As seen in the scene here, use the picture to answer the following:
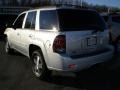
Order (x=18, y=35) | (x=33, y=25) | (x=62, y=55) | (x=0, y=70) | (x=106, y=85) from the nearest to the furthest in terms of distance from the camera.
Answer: (x=62, y=55) < (x=106, y=85) < (x=33, y=25) < (x=0, y=70) < (x=18, y=35)

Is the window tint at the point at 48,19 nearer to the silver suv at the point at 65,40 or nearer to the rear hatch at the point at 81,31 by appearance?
the silver suv at the point at 65,40

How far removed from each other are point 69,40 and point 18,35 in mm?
2640

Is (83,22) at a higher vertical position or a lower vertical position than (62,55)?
higher

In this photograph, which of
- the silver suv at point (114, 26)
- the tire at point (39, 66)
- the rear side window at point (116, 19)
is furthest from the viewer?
the rear side window at point (116, 19)

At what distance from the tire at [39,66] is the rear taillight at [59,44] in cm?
72

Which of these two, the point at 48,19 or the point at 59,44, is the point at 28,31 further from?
the point at 59,44

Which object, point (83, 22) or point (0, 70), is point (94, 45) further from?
point (0, 70)

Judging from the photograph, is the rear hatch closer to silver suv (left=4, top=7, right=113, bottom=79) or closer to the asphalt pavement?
silver suv (left=4, top=7, right=113, bottom=79)

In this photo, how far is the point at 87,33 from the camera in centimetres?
566

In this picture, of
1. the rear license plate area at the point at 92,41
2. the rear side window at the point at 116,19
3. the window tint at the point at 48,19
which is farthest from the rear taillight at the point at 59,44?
the rear side window at the point at 116,19

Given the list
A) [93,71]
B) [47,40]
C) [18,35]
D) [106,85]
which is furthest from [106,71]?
[18,35]

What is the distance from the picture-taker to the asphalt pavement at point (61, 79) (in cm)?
570

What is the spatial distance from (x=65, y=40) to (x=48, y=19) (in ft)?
2.89

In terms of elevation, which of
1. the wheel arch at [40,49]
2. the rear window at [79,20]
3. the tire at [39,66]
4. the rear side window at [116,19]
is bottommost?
the tire at [39,66]
